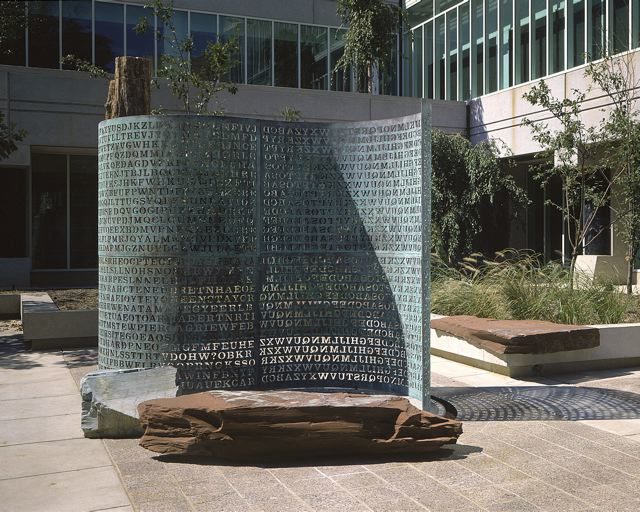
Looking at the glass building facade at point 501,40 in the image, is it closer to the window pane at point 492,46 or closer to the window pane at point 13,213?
the window pane at point 492,46

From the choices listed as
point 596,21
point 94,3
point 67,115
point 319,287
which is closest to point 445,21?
point 596,21

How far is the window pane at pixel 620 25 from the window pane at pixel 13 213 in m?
17.3

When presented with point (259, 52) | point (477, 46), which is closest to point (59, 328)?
point (259, 52)

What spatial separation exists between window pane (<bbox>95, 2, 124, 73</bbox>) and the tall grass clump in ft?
53.9

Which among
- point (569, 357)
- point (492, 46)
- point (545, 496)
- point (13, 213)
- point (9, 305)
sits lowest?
point (545, 496)

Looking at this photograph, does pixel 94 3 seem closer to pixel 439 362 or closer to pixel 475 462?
pixel 439 362

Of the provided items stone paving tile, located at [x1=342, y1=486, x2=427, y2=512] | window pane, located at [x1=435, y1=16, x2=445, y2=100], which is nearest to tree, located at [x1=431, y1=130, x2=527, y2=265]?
window pane, located at [x1=435, y1=16, x2=445, y2=100]

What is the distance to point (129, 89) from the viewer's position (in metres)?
8.62

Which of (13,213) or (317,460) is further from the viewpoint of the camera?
(13,213)

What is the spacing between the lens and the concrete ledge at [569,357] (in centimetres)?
901

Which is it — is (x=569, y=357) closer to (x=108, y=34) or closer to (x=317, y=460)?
(x=317, y=460)

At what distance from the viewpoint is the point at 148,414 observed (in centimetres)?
564

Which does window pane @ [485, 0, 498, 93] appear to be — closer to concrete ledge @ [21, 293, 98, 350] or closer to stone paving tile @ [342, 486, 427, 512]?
concrete ledge @ [21, 293, 98, 350]

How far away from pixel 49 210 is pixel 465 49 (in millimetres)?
15661
